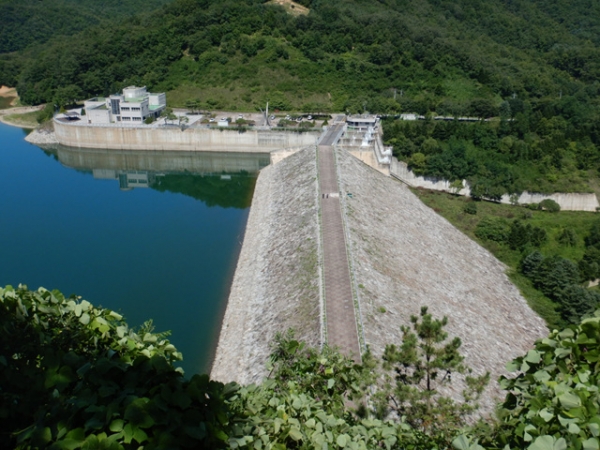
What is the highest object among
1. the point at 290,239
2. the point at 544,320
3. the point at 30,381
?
the point at 30,381

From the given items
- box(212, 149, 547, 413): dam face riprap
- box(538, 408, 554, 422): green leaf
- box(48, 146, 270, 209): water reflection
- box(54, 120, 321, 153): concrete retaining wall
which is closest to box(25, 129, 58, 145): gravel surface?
box(48, 146, 270, 209): water reflection

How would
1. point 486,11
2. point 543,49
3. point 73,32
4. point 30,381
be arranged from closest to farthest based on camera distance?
point 30,381 → point 543,49 → point 486,11 → point 73,32

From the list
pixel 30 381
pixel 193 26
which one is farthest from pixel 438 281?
pixel 193 26

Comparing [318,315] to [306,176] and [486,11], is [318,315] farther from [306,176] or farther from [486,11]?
[486,11]

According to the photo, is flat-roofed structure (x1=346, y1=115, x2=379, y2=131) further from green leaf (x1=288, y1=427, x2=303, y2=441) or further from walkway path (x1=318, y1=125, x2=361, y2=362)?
green leaf (x1=288, y1=427, x2=303, y2=441)

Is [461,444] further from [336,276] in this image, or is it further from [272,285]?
[272,285]

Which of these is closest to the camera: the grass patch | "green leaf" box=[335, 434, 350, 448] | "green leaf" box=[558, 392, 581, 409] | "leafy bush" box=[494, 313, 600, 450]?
"leafy bush" box=[494, 313, 600, 450]

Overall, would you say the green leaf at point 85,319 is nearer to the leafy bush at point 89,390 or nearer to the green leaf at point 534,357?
the leafy bush at point 89,390
